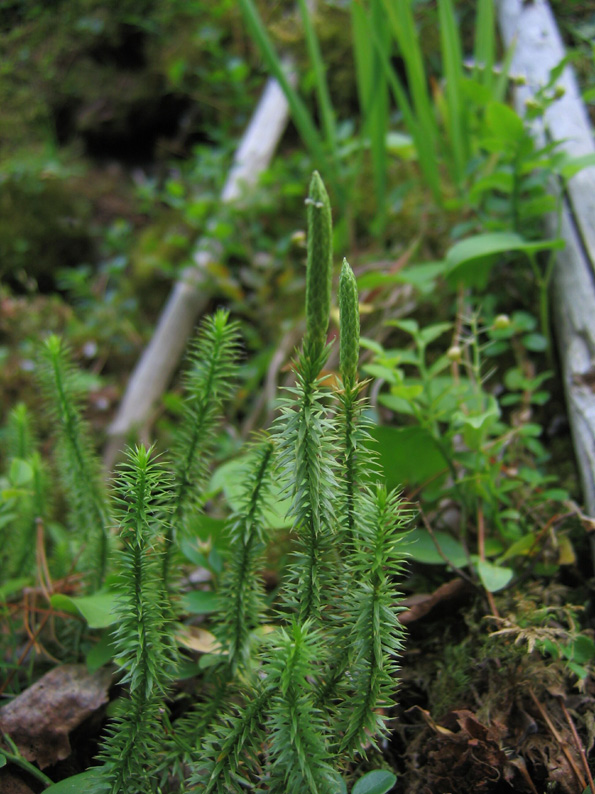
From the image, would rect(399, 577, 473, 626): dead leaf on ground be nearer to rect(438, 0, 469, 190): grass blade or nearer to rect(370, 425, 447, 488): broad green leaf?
rect(370, 425, 447, 488): broad green leaf

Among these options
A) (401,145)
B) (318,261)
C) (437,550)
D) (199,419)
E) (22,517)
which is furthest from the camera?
(401,145)

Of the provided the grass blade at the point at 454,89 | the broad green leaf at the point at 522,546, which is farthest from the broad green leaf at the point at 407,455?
the grass blade at the point at 454,89

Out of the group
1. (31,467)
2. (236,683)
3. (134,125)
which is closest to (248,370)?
(31,467)

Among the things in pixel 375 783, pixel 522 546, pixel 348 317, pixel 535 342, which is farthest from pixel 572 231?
pixel 375 783

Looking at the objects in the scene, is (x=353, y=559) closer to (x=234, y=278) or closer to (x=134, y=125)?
(x=234, y=278)

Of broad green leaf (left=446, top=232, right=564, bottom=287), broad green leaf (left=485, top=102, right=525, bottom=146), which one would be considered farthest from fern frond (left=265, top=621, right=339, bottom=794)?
broad green leaf (left=485, top=102, right=525, bottom=146)

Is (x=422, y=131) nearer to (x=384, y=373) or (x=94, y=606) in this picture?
(x=384, y=373)

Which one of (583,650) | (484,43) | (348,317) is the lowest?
(583,650)
